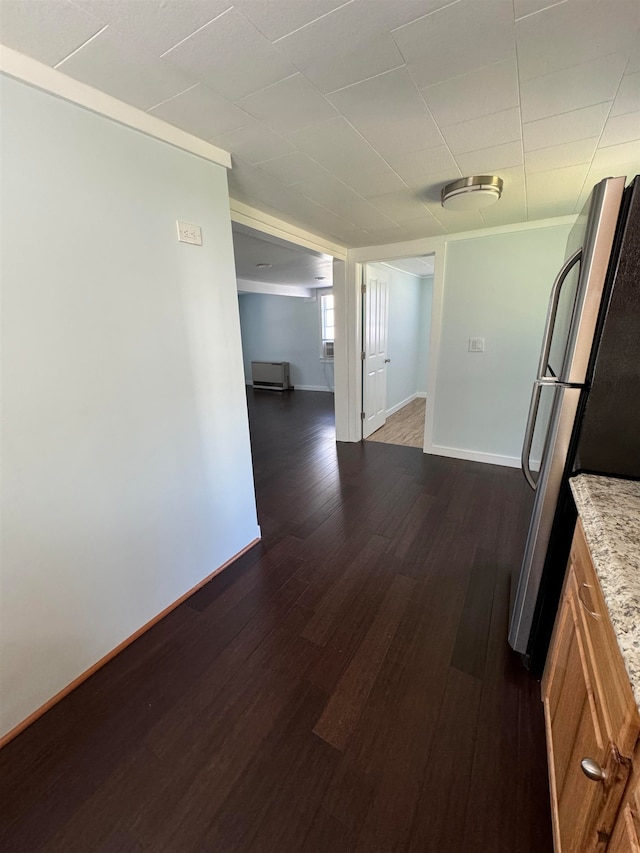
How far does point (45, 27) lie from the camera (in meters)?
0.95

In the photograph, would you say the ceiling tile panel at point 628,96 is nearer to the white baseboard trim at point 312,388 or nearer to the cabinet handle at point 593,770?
the cabinet handle at point 593,770

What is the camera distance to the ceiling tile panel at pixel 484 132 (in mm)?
1398

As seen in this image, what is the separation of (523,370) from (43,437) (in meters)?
3.46

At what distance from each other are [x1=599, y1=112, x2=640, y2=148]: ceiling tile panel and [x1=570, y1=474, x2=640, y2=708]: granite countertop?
1490 mm

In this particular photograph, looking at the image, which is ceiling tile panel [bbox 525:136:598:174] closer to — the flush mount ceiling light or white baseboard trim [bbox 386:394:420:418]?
the flush mount ceiling light

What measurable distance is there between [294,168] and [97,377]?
4.77ft

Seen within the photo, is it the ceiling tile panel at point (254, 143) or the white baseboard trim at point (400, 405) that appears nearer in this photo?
the ceiling tile panel at point (254, 143)

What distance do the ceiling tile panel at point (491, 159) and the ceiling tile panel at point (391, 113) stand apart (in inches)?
10.1

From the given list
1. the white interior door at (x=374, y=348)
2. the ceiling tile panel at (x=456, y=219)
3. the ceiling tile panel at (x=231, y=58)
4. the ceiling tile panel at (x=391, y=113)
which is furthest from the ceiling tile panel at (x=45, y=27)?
the white interior door at (x=374, y=348)

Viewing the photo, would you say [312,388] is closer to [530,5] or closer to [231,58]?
[231,58]

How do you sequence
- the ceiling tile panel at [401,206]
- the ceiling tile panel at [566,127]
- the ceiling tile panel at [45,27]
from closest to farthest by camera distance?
the ceiling tile panel at [45,27] → the ceiling tile panel at [566,127] → the ceiling tile panel at [401,206]

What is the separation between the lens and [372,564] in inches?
81.4

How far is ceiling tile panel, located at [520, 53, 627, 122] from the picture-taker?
1.13 meters

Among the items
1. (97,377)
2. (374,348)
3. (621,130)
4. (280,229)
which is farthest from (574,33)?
(374,348)
